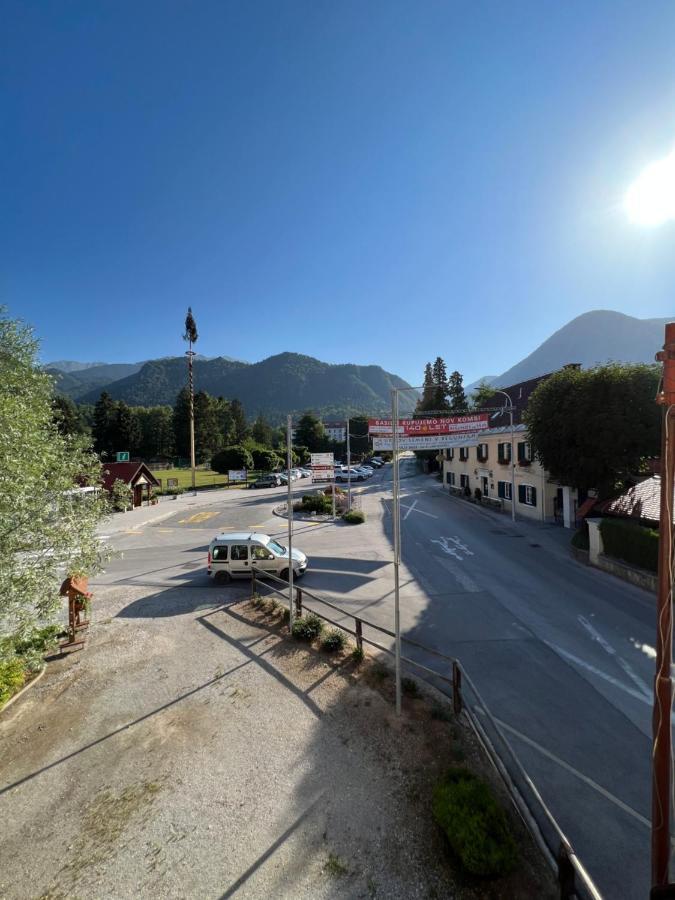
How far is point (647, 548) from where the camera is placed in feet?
46.8

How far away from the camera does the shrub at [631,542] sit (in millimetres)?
14180

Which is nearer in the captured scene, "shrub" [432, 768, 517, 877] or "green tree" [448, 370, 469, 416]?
"shrub" [432, 768, 517, 877]

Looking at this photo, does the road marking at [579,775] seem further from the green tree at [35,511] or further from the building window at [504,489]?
the building window at [504,489]

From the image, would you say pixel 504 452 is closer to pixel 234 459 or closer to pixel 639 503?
pixel 639 503

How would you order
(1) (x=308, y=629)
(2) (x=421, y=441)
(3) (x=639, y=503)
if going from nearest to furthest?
1. (2) (x=421, y=441)
2. (1) (x=308, y=629)
3. (3) (x=639, y=503)

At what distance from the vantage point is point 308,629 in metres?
10.7

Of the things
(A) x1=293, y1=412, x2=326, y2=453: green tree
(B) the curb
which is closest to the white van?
(B) the curb

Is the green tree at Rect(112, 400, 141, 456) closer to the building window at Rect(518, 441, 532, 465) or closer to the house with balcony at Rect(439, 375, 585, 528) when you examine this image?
the house with balcony at Rect(439, 375, 585, 528)

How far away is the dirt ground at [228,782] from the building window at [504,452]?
24.0 meters

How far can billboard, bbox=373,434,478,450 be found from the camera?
7.81m

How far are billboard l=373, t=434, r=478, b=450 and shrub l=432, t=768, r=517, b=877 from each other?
5107mm

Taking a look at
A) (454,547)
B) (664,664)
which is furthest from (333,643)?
(454,547)

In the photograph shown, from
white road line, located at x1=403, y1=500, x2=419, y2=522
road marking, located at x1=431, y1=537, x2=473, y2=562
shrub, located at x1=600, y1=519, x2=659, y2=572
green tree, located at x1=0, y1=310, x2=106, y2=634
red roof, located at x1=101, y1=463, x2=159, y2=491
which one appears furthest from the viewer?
red roof, located at x1=101, y1=463, x2=159, y2=491

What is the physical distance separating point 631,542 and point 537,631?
6855mm
